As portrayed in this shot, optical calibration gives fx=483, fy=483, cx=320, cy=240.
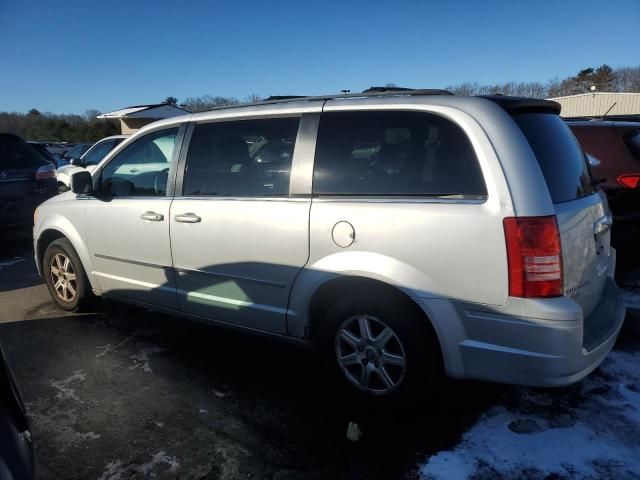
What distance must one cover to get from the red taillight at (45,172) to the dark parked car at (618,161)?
778cm

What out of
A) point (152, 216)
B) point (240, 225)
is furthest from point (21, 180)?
point (240, 225)

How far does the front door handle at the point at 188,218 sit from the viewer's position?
347 cm

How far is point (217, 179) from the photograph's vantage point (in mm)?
3535

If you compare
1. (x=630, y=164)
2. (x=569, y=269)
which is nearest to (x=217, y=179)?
(x=569, y=269)

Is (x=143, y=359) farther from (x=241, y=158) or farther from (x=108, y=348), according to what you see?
(x=241, y=158)

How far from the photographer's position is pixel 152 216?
3738 millimetres

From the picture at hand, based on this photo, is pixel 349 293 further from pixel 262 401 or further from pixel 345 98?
pixel 345 98

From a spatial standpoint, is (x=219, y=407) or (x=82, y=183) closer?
(x=219, y=407)

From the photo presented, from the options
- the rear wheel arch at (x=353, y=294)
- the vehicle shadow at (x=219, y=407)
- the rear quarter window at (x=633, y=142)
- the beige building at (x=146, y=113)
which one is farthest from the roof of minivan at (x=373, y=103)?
the beige building at (x=146, y=113)

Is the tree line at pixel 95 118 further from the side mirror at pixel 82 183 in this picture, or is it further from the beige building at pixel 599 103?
the side mirror at pixel 82 183

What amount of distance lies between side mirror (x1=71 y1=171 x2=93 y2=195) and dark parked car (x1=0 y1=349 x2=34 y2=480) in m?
2.79

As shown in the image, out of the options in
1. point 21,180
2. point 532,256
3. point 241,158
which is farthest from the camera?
point 21,180

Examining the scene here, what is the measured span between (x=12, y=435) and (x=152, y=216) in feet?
7.64

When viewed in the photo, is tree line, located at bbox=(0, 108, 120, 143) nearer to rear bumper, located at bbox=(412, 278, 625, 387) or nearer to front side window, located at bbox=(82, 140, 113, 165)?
front side window, located at bbox=(82, 140, 113, 165)
